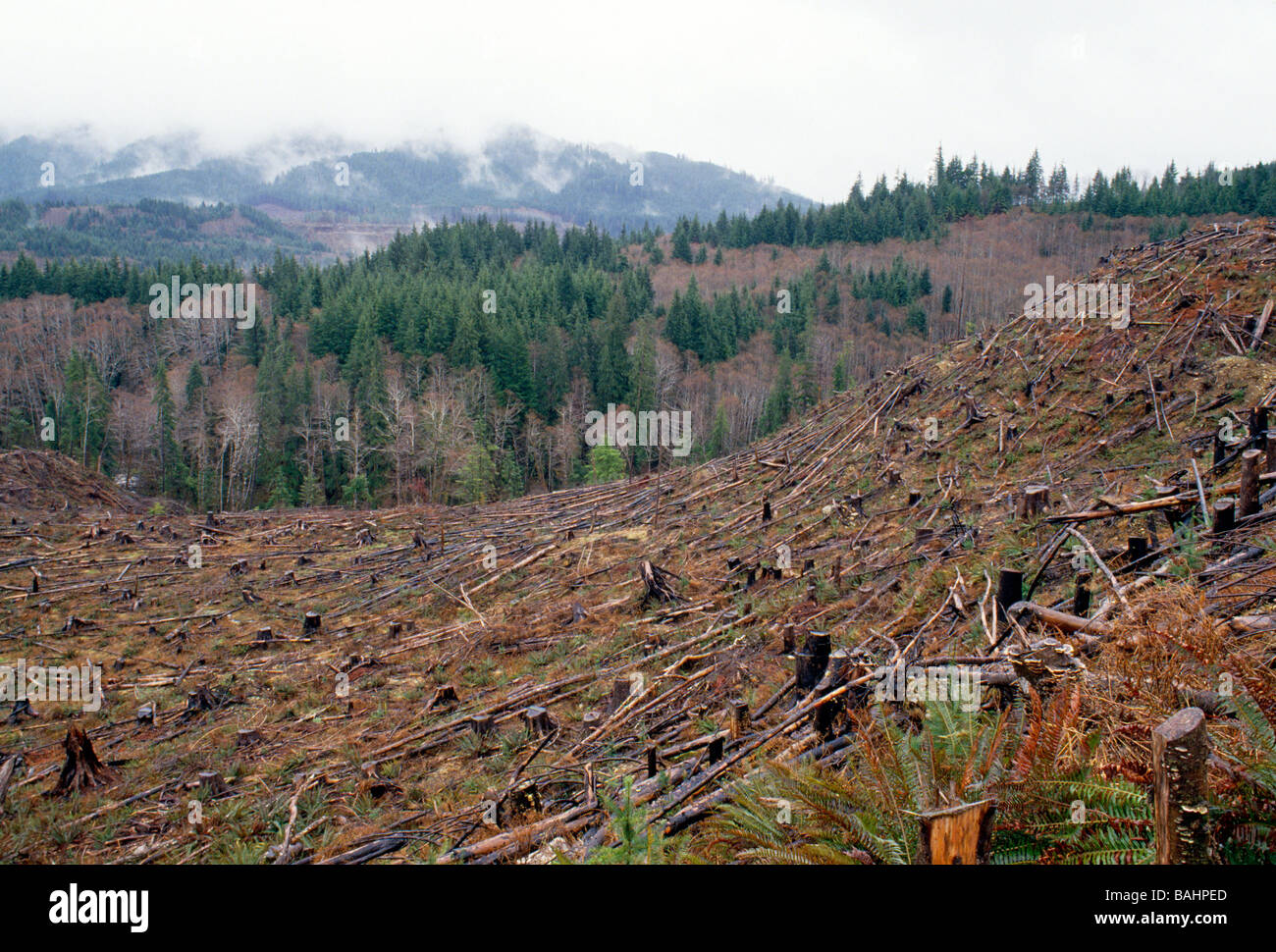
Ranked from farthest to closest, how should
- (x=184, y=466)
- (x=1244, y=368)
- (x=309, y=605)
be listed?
(x=184, y=466), (x=309, y=605), (x=1244, y=368)

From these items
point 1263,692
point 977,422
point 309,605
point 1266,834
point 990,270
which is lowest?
point 309,605

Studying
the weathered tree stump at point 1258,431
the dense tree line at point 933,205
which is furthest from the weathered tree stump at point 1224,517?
the dense tree line at point 933,205

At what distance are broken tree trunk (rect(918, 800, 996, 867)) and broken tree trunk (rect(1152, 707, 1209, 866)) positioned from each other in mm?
555

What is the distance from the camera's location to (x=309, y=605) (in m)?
17.4

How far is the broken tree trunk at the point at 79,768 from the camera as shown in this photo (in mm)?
8766

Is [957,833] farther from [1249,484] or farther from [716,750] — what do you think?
[1249,484]

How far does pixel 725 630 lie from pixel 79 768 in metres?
8.75

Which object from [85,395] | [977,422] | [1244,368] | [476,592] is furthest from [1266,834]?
[85,395]

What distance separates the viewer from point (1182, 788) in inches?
87.4

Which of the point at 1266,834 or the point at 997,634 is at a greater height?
the point at 1266,834
